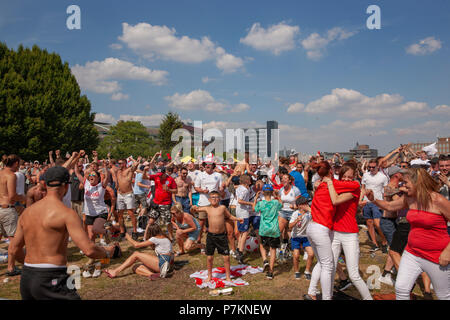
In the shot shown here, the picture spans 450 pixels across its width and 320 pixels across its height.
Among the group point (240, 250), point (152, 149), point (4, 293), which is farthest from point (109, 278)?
point (152, 149)

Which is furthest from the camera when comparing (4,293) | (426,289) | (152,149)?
(152,149)

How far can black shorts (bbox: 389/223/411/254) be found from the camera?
477 cm

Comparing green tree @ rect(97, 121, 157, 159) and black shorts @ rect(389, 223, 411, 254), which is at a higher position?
green tree @ rect(97, 121, 157, 159)

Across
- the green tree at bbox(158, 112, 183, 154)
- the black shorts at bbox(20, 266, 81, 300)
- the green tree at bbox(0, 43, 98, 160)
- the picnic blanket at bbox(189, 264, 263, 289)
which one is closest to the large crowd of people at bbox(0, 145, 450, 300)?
the black shorts at bbox(20, 266, 81, 300)

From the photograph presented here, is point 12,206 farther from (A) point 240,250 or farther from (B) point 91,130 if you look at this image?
(B) point 91,130

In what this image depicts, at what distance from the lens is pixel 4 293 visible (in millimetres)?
4977

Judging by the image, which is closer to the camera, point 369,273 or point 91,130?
point 369,273

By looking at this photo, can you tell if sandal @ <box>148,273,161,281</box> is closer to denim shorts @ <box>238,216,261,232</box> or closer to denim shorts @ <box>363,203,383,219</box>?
denim shorts @ <box>238,216,261,232</box>

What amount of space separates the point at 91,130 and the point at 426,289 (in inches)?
1212

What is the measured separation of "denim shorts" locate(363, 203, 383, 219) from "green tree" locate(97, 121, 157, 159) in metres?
49.8

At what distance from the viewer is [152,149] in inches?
2218
